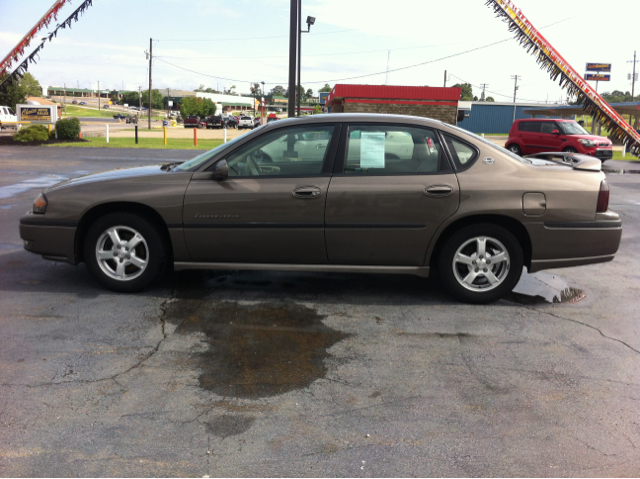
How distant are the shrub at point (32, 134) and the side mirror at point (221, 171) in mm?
26694

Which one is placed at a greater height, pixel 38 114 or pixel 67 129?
pixel 38 114

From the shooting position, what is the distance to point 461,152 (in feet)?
16.9

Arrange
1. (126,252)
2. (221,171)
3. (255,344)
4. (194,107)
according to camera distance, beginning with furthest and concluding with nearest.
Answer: (194,107), (126,252), (221,171), (255,344)

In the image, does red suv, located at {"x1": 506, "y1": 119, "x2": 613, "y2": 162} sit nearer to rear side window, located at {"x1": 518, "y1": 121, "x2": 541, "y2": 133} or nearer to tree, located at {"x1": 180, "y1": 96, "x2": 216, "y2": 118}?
rear side window, located at {"x1": 518, "y1": 121, "x2": 541, "y2": 133}

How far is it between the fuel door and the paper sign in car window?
49.0 inches

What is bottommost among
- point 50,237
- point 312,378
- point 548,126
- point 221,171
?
point 312,378

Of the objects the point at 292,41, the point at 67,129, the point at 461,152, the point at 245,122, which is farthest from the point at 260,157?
the point at 245,122

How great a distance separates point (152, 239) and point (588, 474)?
3757 millimetres

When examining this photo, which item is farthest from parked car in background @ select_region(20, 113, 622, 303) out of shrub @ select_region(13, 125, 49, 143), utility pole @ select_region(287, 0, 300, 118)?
shrub @ select_region(13, 125, 49, 143)

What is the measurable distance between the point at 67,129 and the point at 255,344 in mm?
29992

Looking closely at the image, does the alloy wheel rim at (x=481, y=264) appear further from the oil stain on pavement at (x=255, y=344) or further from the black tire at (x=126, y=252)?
the black tire at (x=126, y=252)

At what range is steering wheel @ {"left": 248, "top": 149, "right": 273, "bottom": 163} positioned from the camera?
17.0 ft

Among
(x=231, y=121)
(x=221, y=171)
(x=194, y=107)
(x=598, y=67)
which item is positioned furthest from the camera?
(x=194, y=107)

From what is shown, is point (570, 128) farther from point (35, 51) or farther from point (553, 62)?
point (35, 51)
